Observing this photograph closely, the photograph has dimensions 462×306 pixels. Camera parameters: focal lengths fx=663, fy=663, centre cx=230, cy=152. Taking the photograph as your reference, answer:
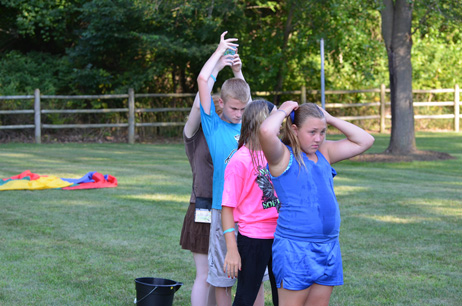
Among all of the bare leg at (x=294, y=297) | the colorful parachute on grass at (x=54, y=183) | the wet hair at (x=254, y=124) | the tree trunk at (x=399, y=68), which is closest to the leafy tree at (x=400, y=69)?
the tree trunk at (x=399, y=68)

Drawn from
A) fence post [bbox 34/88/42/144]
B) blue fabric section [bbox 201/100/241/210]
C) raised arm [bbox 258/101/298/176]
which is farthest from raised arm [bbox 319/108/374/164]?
fence post [bbox 34/88/42/144]

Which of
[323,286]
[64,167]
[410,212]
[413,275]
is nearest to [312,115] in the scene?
[323,286]

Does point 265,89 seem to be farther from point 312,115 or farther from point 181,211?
point 312,115

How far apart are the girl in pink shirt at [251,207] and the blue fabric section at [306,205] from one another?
0.25 meters

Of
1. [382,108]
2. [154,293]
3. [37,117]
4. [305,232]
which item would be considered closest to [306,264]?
[305,232]

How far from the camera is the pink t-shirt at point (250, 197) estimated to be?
3697 mm

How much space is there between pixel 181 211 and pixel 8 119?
560 inches

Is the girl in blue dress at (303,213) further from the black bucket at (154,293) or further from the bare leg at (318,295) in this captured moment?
the black bucket at (154,293)

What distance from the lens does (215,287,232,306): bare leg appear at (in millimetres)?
4100

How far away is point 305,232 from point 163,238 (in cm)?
399

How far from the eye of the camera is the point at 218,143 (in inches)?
162

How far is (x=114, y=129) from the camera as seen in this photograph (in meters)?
22.5

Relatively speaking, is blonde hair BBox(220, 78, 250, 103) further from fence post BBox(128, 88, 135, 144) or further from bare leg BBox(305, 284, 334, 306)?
fence post BBox(128, 88, 135, 144)

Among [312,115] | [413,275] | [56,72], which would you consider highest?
[56,72]
